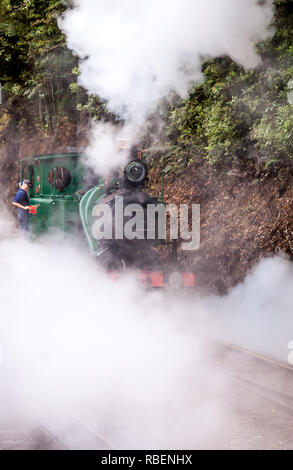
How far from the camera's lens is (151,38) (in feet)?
23.6

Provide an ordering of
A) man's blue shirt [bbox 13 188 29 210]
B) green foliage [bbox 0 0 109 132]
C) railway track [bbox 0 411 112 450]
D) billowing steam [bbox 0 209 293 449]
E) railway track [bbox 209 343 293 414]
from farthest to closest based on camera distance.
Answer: green foliage [bbox 0 0 109 132] < man's blue shirt [bbox 13 188 29 210] < railway track [bbox 209 343 293 414] < billowing steam [bbox 0 209 293 449] < railway track [bbox 0 411 112 450]

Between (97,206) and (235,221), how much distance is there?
2626 mm

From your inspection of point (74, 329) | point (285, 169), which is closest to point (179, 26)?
point (285, 169)

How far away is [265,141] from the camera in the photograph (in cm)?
794

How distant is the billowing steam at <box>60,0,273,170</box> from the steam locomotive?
0.51 m

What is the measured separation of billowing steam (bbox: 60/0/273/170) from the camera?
22.9 ft

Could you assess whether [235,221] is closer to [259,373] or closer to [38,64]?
[259,373]

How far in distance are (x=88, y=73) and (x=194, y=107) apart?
8.16 ft

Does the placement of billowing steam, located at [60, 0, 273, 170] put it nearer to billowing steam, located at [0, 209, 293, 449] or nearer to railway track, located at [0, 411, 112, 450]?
billowing steam, located at [0, 209, 293, 449]

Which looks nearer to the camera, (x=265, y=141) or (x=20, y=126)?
(x=265, y=141)

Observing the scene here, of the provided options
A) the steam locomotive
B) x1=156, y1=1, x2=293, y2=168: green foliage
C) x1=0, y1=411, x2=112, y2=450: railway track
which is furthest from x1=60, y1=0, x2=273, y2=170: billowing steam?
x1=0, y1=411, x2=112, y2=450: railway track

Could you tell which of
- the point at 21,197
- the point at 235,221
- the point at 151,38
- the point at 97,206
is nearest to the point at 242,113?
the point at 235,221
